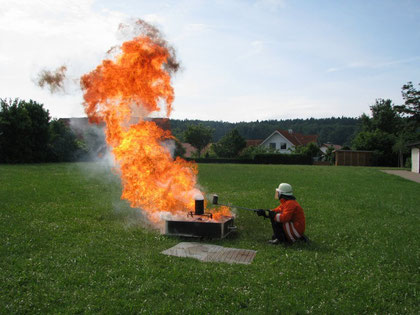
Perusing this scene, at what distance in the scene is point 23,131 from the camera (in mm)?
37094

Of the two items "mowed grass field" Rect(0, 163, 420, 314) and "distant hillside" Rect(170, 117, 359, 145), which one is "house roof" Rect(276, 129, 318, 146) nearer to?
"distant hillside" Rect(170, 117, 359, 145)

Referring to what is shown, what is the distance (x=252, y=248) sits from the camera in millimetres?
7617

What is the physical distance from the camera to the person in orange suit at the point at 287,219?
25.6 feet

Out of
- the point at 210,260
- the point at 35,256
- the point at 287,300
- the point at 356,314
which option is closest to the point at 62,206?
the point at 35,256

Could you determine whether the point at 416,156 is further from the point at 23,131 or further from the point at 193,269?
the point at 23,131

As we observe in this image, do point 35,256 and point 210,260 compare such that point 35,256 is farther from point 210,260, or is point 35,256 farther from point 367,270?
point 367,270

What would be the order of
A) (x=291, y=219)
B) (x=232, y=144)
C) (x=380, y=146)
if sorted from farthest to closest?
(x=232, y=144) → (x=380, y=146) → (x=291, y=219)

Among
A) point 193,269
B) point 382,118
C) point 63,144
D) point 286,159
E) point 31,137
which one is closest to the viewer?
point 193,269

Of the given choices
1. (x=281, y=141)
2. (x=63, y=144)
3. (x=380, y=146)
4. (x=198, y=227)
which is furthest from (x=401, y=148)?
(x=198, y=227)

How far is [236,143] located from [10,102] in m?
38.9

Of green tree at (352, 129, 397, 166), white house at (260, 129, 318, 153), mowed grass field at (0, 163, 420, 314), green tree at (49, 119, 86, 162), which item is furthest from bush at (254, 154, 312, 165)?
mowed grass field at (0, 163, 420, 314)

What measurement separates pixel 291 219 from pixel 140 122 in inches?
199

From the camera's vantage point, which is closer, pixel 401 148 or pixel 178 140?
pixel 401 148

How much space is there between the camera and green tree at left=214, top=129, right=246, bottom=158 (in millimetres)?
65438
